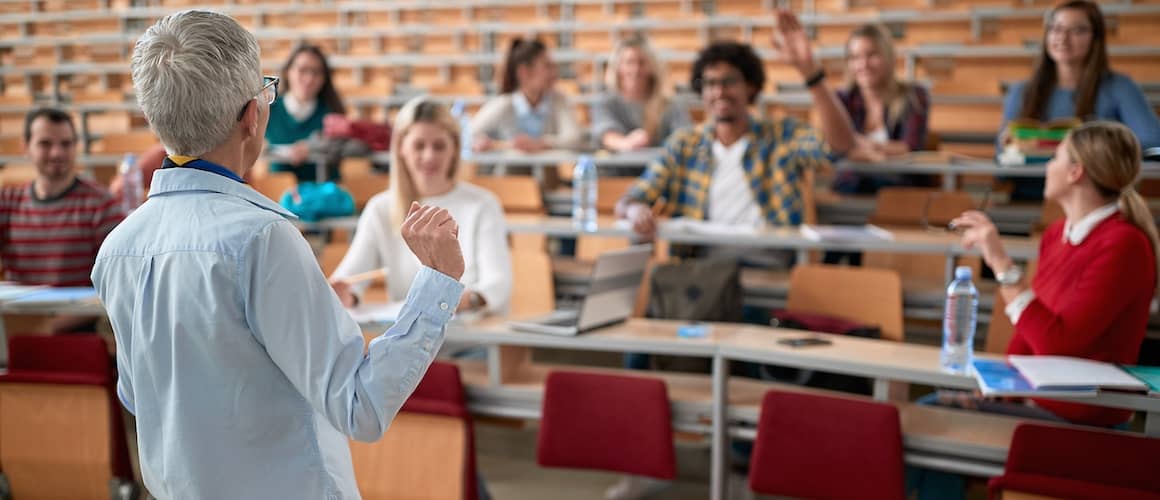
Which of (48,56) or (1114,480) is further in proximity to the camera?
(48,56)

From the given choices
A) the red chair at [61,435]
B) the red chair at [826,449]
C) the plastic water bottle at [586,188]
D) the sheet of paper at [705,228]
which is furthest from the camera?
the plastic water bottle at [586,188]

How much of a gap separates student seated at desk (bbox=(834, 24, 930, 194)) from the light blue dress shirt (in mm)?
3376

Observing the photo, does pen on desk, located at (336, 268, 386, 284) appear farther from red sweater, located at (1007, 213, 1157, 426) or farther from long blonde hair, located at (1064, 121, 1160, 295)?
long blonde hair, located at (1064, 121, 1160, 295)

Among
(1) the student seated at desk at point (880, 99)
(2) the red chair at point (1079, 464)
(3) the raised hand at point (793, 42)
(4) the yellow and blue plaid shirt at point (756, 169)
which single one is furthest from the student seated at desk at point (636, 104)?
(2) the red chair at point (1079, 464)

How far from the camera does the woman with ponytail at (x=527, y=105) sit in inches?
207

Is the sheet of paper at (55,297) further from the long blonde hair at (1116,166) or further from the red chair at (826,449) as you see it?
the long blonde hair at (1116,166)

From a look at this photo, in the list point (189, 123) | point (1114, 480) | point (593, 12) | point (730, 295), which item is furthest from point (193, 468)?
point (593, 12)

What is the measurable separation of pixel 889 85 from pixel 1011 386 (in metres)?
2.56

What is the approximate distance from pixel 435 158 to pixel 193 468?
178cm

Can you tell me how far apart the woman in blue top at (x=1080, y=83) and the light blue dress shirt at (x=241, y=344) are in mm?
3420

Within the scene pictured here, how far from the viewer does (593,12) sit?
838 cm

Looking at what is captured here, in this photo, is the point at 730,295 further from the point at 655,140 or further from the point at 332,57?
the point at 332,57

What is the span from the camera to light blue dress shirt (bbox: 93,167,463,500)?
1152 millimetres

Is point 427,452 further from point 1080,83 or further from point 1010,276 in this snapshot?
point 1080,83
